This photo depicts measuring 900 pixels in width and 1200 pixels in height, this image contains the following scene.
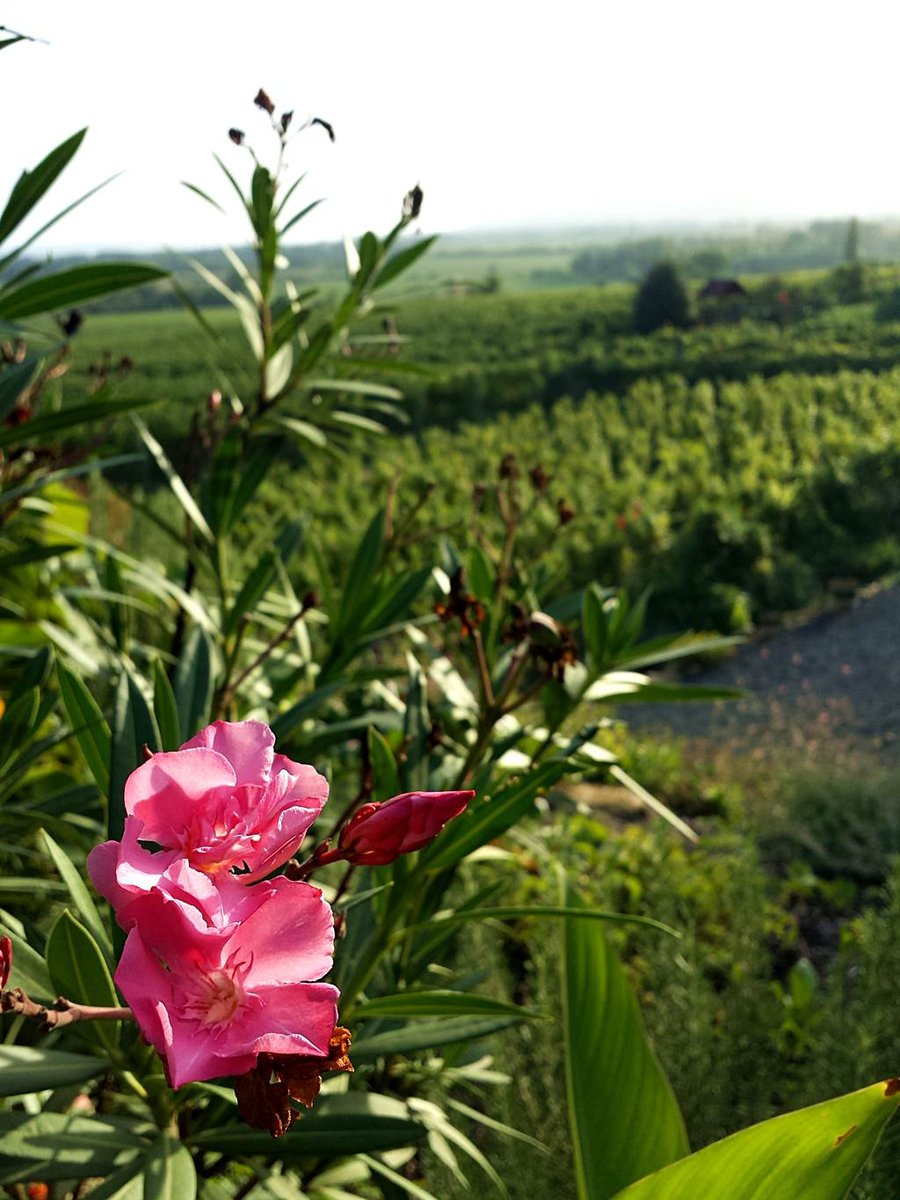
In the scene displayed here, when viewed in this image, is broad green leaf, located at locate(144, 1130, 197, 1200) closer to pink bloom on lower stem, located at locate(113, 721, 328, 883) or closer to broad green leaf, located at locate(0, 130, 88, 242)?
pink bloom on lower stem, located at locate(113, 721, 328, 883)

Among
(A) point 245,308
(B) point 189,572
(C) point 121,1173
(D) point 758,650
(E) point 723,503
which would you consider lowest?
(D) point 758,650

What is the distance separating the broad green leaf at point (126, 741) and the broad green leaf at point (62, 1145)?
0.48ft

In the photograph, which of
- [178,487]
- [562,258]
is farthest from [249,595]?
[562,258]

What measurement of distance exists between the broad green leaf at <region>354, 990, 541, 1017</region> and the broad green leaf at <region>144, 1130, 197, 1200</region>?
109 mm

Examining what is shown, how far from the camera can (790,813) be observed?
119 inches

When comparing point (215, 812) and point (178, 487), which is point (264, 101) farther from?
point (215, 812)

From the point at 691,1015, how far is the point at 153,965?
3.52 feet

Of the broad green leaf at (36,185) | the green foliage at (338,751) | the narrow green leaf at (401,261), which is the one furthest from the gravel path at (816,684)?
the broad green leaf at (36,185)

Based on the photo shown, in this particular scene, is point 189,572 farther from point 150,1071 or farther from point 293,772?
point 293,772

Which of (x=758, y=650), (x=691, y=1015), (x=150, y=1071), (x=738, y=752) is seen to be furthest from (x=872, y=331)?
(x=150, y=1071)

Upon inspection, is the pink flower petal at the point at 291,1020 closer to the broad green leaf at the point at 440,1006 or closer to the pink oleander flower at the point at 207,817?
the pink oleander flower at the point at 207,817

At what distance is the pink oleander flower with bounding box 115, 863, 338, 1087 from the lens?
0.28m

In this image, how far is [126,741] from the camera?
1.83 feet

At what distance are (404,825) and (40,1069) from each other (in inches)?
10.1
